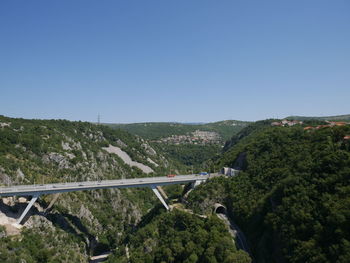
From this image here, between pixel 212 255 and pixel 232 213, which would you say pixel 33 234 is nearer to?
pixel 212 255

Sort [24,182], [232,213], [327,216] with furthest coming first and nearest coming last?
[24,182] < [232,213] < [327,216]

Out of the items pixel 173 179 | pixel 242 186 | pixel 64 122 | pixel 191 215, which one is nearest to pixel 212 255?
pixel 191 215

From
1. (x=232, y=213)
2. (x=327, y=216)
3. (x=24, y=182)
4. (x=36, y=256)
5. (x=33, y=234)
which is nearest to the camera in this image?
(x=327, y=216)

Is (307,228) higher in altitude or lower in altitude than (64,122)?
lower

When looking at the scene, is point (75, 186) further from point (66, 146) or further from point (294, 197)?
point (66, 146)

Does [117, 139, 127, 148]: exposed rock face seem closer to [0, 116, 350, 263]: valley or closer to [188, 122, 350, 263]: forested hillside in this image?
[0, 116, 350, 263]: valley

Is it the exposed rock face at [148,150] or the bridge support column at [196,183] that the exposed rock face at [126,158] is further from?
the bridge support column at [196,183]

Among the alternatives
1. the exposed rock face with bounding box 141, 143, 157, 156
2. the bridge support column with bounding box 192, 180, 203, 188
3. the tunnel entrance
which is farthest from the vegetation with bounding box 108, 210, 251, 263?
the exposed rock face with bounding box 141, 143, 157, 156

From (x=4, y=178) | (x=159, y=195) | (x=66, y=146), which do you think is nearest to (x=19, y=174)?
(x=4, y=178)

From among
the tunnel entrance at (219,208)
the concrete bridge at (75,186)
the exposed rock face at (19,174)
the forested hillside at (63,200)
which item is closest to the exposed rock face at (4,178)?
the forested hillside at (63,200)
